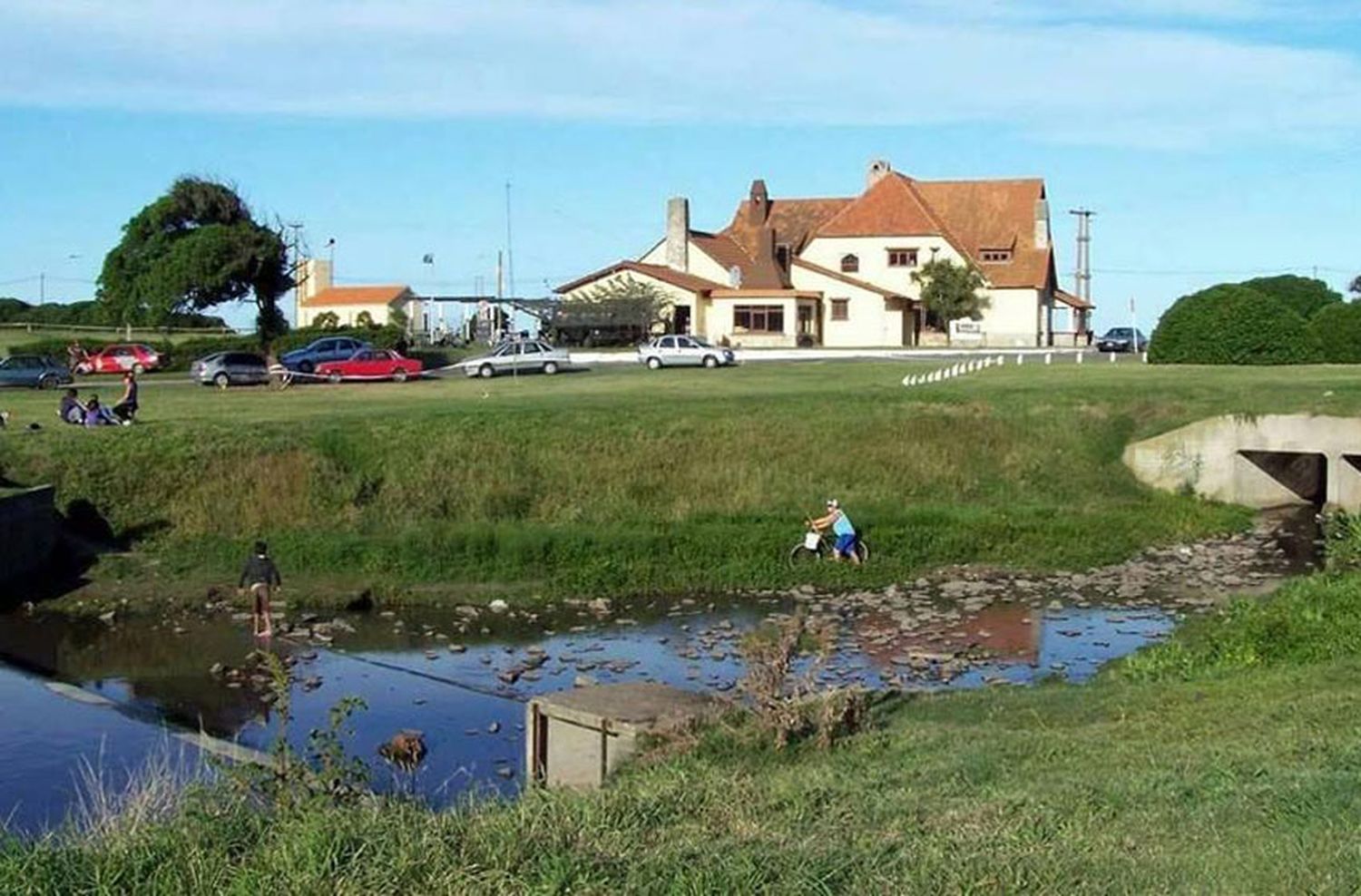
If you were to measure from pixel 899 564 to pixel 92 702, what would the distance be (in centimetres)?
1681

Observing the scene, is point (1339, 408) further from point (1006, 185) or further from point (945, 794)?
point (1006, 185)

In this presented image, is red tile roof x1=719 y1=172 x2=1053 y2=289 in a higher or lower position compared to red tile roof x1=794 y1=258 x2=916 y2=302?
higher

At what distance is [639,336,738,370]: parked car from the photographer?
60750mm

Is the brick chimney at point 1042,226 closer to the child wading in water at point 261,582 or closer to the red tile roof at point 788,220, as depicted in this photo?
the red tile roof at point 788,220

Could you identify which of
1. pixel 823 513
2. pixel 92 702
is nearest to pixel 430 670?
pixel 92 702

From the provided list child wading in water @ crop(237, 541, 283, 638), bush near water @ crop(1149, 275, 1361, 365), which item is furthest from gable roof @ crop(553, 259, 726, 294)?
child wading in water @ crop(237, 541, 283, 638)

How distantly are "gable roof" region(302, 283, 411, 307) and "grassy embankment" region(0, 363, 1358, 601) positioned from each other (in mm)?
61032

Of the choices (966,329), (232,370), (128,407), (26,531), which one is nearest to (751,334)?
(966,329)

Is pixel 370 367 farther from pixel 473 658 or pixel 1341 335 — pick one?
pixel 1341 335

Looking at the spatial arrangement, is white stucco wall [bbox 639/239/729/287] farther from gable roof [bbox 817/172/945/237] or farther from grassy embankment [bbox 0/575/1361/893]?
grassy embankment [bbox 0/575/1361/893]

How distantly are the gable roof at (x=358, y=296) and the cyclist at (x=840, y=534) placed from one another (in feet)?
249

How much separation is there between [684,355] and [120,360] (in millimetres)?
21825

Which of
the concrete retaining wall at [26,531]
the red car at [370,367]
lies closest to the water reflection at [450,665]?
the concrete retaining wall at [26,531]

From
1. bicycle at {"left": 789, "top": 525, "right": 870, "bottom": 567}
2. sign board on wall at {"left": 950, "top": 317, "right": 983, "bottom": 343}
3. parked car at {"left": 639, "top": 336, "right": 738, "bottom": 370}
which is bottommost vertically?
bicycle at {"left": 789, "top": 525, "right": 870, "bottom": 567}
